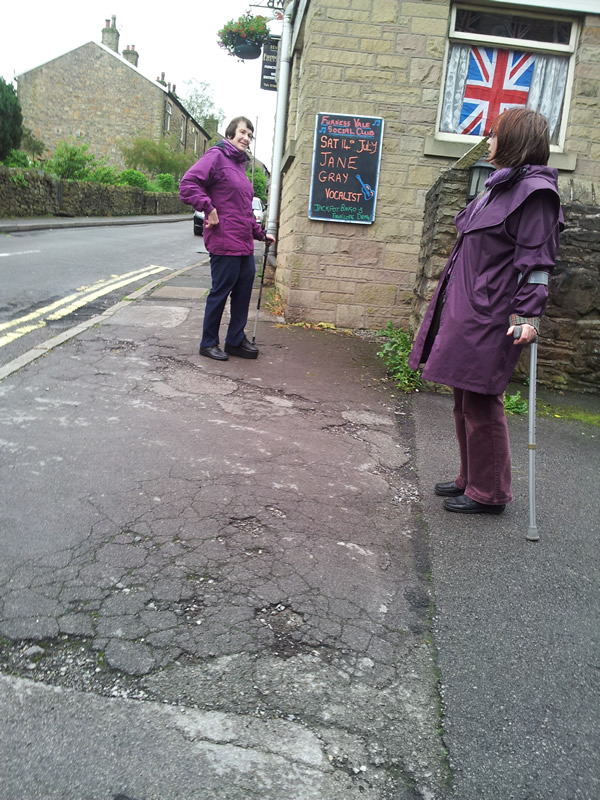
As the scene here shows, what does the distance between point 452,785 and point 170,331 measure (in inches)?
232

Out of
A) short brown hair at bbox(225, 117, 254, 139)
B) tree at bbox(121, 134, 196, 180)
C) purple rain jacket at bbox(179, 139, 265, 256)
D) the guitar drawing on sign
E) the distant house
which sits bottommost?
purple rain jacket at bbox(179, 139, 265, 256)

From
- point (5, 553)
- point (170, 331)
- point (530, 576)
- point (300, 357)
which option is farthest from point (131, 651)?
point (170, 331)

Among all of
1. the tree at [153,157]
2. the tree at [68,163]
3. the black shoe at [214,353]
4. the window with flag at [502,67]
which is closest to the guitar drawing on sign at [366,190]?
the window with flag at [502,67]

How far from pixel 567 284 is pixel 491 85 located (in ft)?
11.1

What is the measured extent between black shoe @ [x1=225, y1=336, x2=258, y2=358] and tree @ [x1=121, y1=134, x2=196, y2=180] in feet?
144

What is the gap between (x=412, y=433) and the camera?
4.78 metres

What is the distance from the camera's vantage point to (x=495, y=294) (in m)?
3.23

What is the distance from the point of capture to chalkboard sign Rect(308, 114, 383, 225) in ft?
24.9

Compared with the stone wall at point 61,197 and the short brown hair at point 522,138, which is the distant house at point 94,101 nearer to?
the stone wall at point 61,197

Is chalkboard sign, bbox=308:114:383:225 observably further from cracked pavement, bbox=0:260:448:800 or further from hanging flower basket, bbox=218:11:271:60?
hanging flower basket, bbox=218:11:271:60

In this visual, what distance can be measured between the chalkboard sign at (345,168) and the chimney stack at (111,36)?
51.3 meters

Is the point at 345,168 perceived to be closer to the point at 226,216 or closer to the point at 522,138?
the point at 226,216

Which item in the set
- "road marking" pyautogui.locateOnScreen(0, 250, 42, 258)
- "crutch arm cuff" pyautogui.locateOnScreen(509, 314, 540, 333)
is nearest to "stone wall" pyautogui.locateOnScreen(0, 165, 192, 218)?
"road marking" pyautogui.locateOnScreen(0, 250, 42, 258)

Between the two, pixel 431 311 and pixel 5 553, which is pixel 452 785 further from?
pixel 431 311
